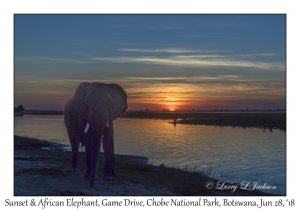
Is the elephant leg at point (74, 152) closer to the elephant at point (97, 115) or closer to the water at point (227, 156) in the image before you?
the elephant at point (97, 115)

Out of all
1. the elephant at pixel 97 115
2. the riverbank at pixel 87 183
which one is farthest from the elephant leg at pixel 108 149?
the riverbank at pixel 87 183

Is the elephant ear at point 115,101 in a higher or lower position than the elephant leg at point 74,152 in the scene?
higher

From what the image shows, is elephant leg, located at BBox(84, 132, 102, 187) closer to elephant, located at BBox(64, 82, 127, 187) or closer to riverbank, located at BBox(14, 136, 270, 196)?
elephant, located at BBox(64, 82, 127, 187)

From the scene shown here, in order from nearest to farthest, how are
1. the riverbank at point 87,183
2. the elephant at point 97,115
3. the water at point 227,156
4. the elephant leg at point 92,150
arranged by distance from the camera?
the riverbank at point 87,183 < the elephant leg at point 92,150 < the elephant at point 97,115 < the water at point 227,156

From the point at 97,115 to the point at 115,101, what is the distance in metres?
0.95

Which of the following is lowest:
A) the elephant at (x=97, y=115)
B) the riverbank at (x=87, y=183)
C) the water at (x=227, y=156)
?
the water at (x=227, y=156)

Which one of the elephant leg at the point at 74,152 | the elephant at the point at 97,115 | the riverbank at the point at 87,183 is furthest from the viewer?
the elephant leg at the point at 74,152

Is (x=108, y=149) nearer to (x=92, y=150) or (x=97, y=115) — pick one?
(x=92, y=150)

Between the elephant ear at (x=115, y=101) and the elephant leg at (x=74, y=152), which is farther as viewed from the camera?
the elephant leg at (x=74, y=152)

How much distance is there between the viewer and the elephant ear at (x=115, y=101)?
13359 millimetres

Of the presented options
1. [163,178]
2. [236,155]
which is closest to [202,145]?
[236,155]

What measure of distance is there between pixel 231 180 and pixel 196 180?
265cm

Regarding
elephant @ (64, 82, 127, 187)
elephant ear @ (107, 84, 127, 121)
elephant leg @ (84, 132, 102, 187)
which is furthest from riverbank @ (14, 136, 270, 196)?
elephant ear @ (107, 84, 127, 121)
